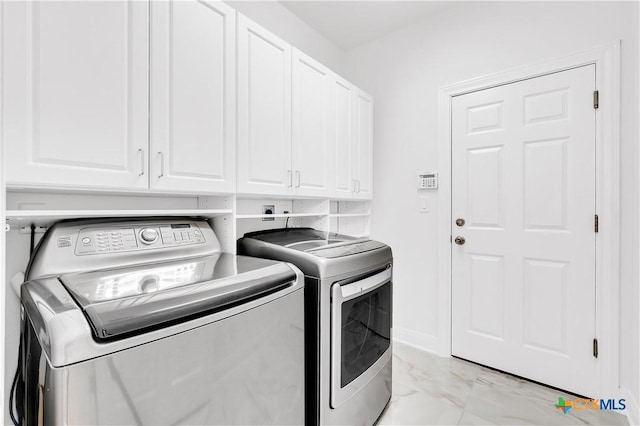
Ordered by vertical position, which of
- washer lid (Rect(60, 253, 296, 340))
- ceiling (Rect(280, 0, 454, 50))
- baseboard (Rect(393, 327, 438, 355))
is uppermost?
ceiling (Rect(280, 0, 454, 50))

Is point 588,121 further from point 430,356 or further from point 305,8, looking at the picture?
point 305,8

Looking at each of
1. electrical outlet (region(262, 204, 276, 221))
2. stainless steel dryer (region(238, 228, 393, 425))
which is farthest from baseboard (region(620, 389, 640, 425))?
electrical outlet (region(262, 204, 276, 221))

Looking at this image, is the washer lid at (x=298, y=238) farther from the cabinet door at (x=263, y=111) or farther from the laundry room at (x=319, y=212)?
the cabinet door at (x=263, y=111)

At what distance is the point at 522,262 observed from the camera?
2.11 meters

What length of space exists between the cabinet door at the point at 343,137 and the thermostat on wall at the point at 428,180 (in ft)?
1.81

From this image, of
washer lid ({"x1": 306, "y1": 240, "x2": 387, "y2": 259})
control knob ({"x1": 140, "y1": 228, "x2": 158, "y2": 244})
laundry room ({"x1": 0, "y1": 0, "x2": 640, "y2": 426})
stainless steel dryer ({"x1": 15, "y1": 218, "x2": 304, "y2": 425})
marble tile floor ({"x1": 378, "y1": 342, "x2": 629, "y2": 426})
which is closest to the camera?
stainless steel dryer ({"x1": 15, "y1": 218, "x2": 304, "y2": 425})

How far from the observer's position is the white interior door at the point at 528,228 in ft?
6.23

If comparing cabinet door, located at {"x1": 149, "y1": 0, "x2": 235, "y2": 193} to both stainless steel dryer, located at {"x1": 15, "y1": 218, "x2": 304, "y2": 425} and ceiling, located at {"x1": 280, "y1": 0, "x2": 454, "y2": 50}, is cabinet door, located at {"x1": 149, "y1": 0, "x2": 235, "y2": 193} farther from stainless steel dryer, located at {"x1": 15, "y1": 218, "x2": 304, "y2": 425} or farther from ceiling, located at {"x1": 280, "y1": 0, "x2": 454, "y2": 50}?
ceiling, located at {"x1": 280, "y1": 0, "x2": 454, "y2": 50}

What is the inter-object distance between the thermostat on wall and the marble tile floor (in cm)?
137

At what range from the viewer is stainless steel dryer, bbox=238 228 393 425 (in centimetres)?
138

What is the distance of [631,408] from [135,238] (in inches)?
108

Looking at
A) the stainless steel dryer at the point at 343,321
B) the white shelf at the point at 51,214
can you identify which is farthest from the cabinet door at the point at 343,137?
the white shelf at the point at 51,214

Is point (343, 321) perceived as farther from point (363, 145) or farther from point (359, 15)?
point (359, 15)

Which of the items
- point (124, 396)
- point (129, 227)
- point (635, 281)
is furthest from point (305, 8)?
point (635, 281)
